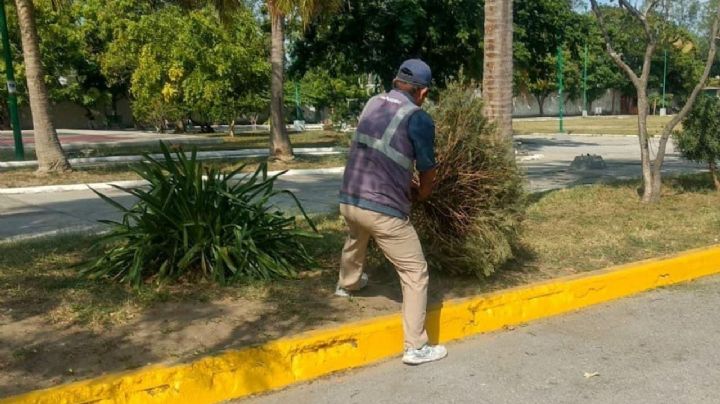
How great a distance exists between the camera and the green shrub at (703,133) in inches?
407

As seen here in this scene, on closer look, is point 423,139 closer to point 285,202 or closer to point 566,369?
point 566,369

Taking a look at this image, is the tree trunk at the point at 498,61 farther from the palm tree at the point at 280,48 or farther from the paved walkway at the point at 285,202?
the palm tree at the point at 280,48

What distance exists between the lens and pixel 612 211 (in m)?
9.05

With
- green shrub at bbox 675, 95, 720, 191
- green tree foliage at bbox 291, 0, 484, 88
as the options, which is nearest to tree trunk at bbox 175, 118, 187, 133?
green tree foliage at bbox 291, 0, 484, 88

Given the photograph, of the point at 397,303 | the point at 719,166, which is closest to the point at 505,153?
the point at 397,303

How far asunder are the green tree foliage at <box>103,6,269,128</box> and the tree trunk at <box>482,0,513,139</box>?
828 inches

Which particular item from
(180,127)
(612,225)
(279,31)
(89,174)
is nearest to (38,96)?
(89,174)

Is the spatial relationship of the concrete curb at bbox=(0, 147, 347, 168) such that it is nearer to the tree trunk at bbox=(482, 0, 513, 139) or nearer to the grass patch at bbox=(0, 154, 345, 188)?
the grass patch at bbox=(0, 154, 345, 188)

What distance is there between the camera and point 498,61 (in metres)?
7.75

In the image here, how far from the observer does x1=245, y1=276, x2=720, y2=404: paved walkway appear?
3914 millimetres

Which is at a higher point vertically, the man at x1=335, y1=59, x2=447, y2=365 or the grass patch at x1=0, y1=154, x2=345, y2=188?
the man at x1=335, y1=59, x2=447, y2=365

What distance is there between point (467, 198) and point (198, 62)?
81.9ft

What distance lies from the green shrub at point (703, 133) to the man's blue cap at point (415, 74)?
7.61 metres

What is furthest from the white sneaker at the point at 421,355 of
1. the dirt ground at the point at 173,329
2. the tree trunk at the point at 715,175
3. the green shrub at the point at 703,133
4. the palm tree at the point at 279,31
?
the palm tree at the point at 279,31
